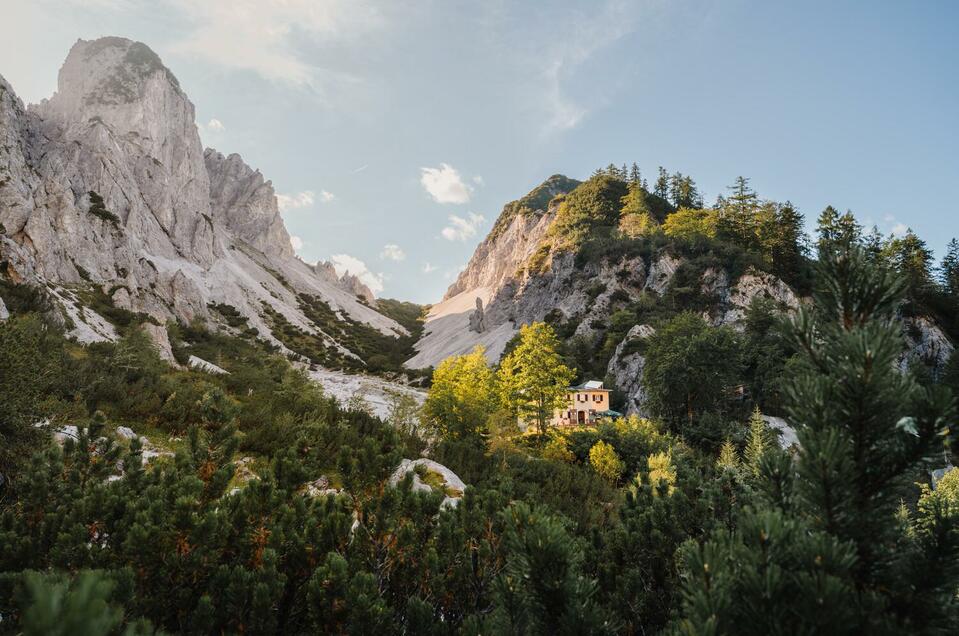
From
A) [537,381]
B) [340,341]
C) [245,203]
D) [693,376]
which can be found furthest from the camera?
[245,203]

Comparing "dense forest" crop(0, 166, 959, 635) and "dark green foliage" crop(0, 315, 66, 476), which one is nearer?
"dense forest" crop(0, 166, 959, 635)

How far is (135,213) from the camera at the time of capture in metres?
60.8

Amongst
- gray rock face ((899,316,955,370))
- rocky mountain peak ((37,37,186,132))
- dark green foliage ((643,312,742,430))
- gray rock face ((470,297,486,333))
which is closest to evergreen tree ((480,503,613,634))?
dark green foliage ((643,312,742,430))

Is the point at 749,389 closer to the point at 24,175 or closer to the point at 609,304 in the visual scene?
the point at 609,304

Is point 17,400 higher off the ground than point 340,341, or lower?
→ lower

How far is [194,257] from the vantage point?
73312 mm

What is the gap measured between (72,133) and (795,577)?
292 feet

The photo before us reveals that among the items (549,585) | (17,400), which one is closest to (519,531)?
(549,585)

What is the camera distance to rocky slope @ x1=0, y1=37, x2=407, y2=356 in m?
36.0

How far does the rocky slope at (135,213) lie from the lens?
35969mm

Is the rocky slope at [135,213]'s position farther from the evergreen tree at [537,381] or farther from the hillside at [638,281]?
the hillside at [638,281]

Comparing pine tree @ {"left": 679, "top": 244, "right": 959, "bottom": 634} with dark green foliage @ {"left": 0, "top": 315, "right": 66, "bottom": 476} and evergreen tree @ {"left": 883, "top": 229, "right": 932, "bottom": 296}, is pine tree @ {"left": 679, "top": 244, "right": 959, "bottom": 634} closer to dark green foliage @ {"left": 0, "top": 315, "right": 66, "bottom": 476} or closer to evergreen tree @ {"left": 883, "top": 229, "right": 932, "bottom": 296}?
dark green foliage @ {"left": 0, "top": 315, "right": 66, "bottom": 476}

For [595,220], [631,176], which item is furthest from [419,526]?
[631,176]

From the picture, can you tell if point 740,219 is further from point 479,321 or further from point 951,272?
point 479,321
